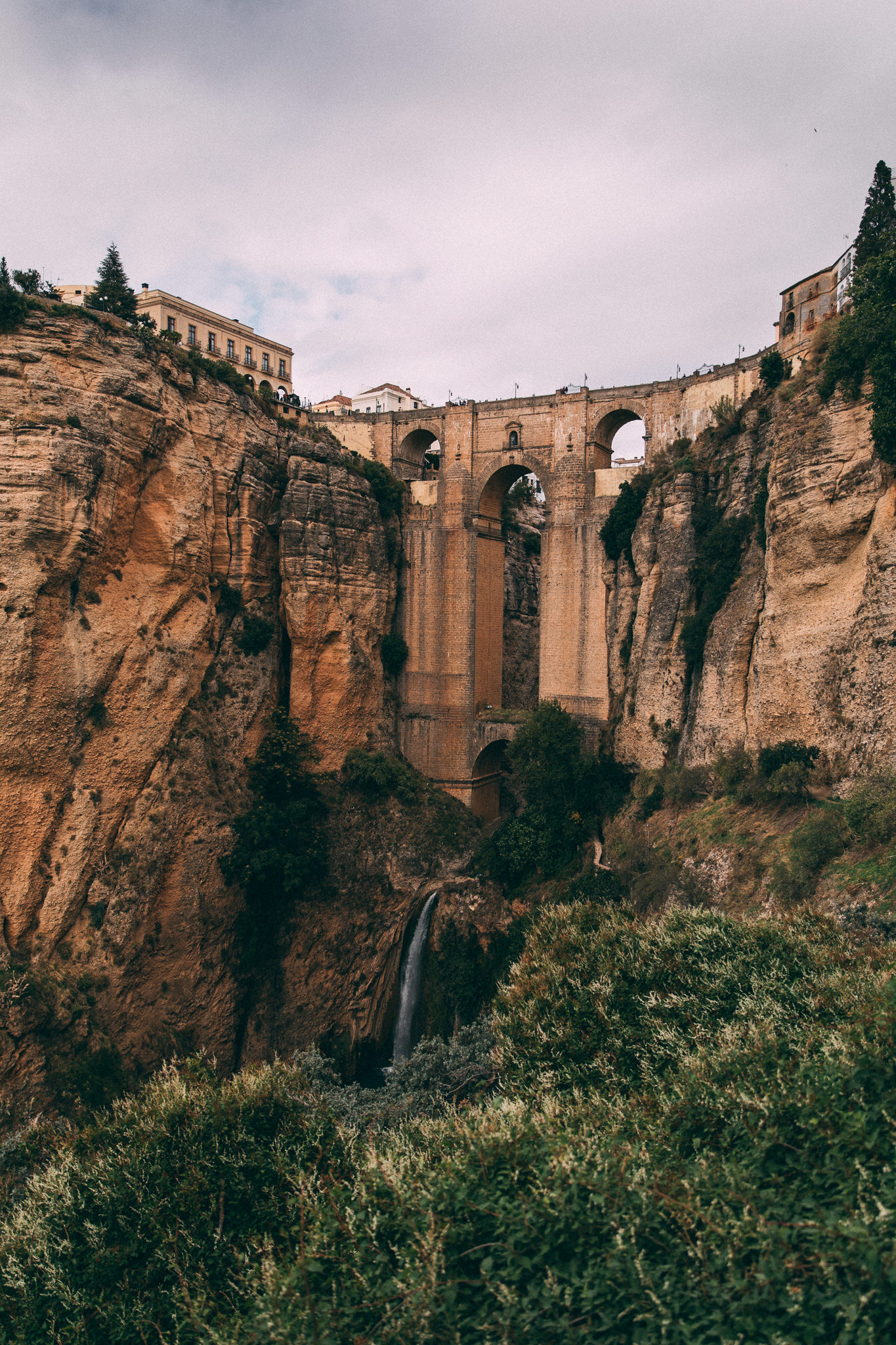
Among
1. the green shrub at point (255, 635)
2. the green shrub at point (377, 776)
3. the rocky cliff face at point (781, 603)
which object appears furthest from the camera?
the green shrub at point (377, 776)

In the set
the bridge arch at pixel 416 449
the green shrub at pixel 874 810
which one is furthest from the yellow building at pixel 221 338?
the green shrub at pixel 874 810

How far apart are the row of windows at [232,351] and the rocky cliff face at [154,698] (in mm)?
16066

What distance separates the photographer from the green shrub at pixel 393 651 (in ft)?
104

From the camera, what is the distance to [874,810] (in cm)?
1594

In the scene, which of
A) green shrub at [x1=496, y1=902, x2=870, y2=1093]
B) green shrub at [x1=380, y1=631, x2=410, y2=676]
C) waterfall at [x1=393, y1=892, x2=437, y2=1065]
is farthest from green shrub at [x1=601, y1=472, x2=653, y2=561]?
green shrub at [x1=496, y1=902, x2=870, y2=1093]

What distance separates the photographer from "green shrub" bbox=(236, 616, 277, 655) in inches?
1073

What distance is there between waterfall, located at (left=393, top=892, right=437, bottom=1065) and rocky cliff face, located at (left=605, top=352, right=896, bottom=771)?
8572 millimetres

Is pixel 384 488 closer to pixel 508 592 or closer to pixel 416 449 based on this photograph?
pixel 416 449

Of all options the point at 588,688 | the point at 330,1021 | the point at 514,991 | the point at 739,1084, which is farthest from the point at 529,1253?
the point at 588,688

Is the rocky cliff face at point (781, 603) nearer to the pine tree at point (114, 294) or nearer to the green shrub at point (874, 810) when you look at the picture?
the green shrub at point (874, 810)

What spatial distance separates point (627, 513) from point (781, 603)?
8.81 meters

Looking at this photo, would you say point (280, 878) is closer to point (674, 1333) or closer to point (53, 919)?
point (53, 919)

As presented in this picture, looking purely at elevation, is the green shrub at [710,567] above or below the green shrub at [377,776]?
above

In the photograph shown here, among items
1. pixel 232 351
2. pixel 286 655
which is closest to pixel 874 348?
pixel 286 655
